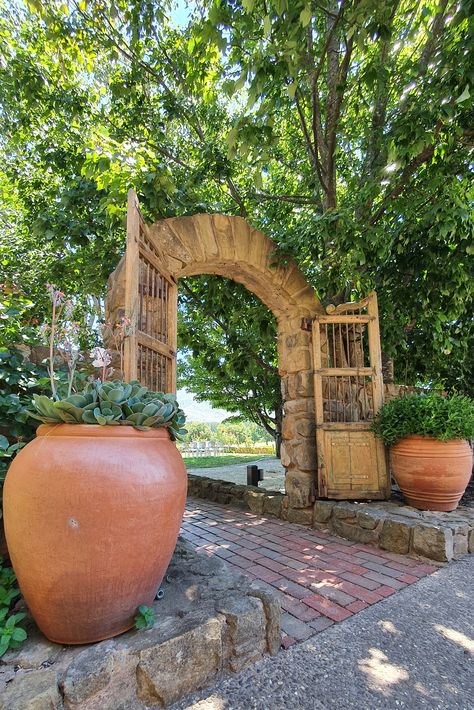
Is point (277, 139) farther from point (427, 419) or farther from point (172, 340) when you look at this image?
point (427, 419)

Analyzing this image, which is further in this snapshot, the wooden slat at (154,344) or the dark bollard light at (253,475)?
the dark bollard light at (253,475)

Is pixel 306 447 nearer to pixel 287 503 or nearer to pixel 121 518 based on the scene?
pixel 287 503

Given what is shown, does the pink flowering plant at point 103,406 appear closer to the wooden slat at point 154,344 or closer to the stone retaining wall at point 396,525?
the wooden slat at point 154,344

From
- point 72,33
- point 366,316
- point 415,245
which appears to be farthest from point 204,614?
point 72,33

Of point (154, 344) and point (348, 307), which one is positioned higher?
point (348, 307)

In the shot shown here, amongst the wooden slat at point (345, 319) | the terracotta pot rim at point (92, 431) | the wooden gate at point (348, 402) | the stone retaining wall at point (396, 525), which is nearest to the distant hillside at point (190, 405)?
the terracotta pot rim at point (92, 431)

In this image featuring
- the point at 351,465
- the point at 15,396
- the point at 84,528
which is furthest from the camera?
the point at 351,465

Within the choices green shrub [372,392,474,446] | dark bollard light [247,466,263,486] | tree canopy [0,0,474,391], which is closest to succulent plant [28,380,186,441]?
tree canopy [0,0,474,391]

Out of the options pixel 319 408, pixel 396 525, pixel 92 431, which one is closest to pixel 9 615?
pixel 92 431

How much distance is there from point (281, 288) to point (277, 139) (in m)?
1.39

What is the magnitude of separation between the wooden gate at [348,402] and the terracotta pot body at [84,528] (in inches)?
95.6

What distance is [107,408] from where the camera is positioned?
1399mm

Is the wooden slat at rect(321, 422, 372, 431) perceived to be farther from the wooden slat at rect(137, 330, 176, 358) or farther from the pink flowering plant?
the pink flowering plant

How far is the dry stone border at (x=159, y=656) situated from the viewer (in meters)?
1.09
